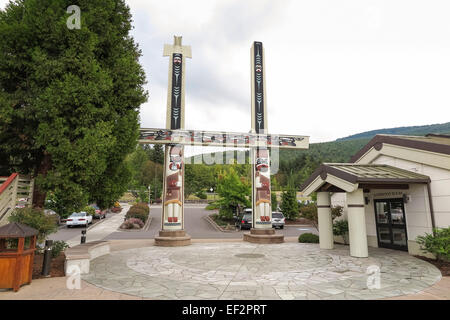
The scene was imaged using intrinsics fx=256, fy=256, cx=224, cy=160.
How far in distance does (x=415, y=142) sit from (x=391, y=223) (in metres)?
3.41

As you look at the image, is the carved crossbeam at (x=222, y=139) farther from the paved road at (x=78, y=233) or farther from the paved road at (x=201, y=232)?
the paved road at (x=201, y=232)

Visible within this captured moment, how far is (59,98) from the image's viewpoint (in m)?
6.97

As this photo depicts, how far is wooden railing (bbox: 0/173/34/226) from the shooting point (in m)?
7.16

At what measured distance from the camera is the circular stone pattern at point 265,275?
17.7 ft

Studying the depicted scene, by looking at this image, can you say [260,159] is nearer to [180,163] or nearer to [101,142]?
[180,163]

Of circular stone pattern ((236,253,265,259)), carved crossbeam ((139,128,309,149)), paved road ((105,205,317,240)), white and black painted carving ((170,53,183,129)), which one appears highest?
white and black painted carving ((170,53,183,129))

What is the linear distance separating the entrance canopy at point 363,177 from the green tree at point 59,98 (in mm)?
7650

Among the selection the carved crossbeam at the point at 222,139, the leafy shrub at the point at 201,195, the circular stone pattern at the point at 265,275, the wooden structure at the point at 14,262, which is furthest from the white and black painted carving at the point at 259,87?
the leafy shrub at the point at 201,195

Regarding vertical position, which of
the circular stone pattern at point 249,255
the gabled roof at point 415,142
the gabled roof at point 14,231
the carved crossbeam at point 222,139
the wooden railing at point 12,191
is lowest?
the circular stone pattern at point 249,255

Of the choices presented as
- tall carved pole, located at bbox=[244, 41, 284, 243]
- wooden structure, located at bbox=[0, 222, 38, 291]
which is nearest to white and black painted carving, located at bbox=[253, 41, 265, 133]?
tall carved pole, located at bbox=[244, 41, 284, 243]

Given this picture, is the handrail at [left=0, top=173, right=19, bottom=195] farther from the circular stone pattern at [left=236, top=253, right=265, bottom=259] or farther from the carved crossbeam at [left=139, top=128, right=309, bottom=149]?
the circular stone pattern at [left=236, top=253, right=265, bottom=259]

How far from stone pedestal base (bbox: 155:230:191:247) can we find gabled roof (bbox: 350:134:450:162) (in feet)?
31.6

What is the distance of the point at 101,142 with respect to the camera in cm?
741

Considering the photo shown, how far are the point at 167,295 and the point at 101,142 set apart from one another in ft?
15.1
